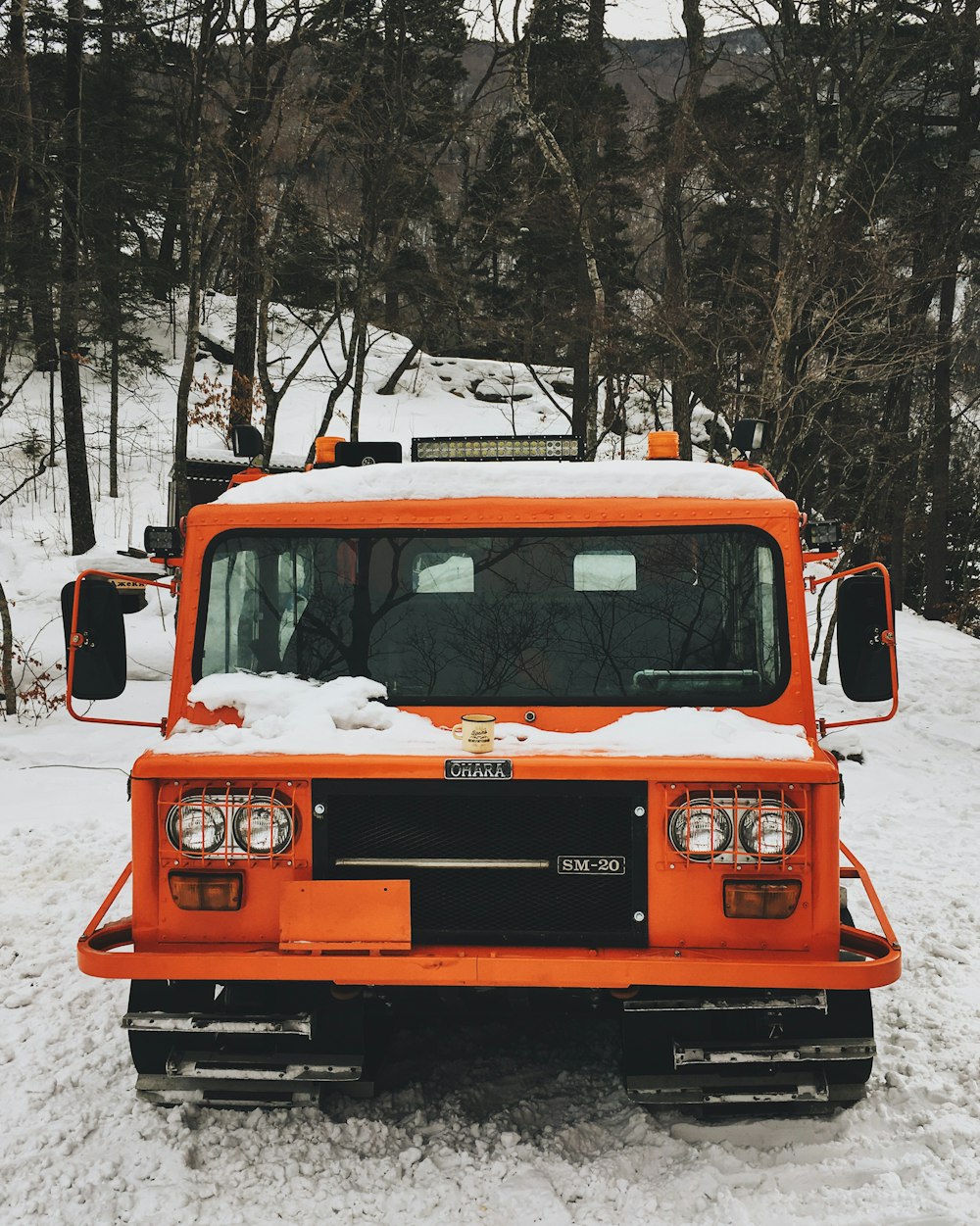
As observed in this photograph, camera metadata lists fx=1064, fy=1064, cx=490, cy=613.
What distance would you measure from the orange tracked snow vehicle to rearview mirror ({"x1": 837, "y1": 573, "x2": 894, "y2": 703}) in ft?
0.04

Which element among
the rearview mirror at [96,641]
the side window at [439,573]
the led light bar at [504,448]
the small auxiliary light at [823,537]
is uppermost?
the led light bar at [504,448]

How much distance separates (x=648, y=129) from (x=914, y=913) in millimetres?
18928

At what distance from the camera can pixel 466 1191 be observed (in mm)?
3605

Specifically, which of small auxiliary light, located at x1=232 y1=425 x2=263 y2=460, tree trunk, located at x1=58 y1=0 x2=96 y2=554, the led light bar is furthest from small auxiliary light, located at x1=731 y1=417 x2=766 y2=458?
tree trunk, located at x1=58 y1=0 x2=96 y2=554

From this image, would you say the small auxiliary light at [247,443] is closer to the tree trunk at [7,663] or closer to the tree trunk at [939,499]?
the tree trunk at [7,663]

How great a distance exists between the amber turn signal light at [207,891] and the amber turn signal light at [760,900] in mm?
1703

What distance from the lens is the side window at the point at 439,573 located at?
4363mm

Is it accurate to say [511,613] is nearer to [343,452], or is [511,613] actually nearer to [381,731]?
[381,731]

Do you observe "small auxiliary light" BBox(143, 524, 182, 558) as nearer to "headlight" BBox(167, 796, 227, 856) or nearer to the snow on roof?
the snow on roof

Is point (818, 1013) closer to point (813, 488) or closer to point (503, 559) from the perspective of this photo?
point (503, 559)

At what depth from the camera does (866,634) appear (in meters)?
4.27

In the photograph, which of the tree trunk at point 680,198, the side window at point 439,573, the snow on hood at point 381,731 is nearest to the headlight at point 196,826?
the snow on hood at point 381,731

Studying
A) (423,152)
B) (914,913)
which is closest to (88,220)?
(423,152)

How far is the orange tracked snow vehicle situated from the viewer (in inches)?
143
